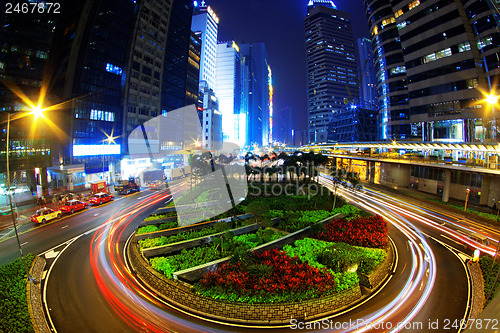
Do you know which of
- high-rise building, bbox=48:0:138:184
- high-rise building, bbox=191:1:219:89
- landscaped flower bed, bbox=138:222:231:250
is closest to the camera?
landscaped flower bed, bbox=138:222:231:250

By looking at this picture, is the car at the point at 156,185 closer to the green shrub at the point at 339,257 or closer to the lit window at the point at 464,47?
the green shrub at the point at 339,257

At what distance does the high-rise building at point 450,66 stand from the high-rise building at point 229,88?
289ft

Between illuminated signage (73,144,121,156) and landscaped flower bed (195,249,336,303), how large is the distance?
42.5 meters

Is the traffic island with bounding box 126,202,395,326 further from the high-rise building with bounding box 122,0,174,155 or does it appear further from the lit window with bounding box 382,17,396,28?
the lit window with bounding box 382,17,396,28

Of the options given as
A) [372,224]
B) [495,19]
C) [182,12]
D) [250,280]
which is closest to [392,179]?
[372,224]

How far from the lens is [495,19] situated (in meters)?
37.8

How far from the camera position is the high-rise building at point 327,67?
152 m

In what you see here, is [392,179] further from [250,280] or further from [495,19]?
[250,280]

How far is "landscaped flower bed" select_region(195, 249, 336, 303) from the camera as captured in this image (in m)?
9.02

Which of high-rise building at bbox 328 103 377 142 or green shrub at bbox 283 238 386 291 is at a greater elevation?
high-rise building at bbox 328 103 377 142

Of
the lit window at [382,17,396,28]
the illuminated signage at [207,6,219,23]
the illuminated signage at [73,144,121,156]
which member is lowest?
the illuminated signage at [73,144,121,156]

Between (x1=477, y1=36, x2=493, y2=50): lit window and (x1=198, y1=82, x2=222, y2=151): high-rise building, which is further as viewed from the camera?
(x1=198, y1=82, x2=222, y2=151): high-rise building

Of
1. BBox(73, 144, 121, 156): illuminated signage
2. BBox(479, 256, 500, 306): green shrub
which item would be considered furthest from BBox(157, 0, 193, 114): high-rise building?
BBox(479, 256, 500, 306): green shrub

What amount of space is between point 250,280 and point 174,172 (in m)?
42.1
